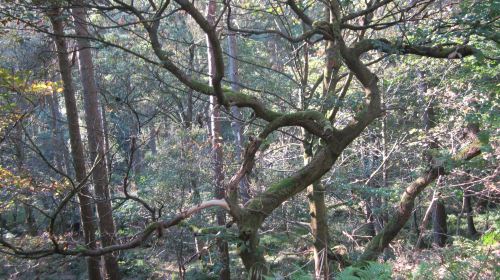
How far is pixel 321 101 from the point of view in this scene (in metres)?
6.18

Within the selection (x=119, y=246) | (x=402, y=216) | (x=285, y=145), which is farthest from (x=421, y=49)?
(x=119, y=246)

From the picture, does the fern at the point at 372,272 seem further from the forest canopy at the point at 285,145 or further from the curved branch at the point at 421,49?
the curved branch at the point at 421,49

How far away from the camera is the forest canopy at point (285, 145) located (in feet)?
14.5

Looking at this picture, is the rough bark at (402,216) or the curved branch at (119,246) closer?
the curved branch at (119,246)

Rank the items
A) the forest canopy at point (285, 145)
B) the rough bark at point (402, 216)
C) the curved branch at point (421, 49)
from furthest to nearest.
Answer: the rough bark at point (402, 216) < the curved branch at point (421, 49) < the forest canopy at point (285, 145)

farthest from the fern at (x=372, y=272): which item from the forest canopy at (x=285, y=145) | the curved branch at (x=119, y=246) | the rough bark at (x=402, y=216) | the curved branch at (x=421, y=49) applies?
the rough bark at (x=402, y=216)

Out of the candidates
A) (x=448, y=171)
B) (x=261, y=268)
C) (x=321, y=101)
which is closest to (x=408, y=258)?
(x=448, y=171)

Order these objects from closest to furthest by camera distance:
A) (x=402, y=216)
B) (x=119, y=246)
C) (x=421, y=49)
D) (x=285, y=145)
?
(x=119, y=246)
(x=421, y=49)
(x=402, y=216)
(x=285, y=145)

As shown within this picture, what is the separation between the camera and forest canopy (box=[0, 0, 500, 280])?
4.42 metres

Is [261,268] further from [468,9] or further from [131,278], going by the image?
[131,278]

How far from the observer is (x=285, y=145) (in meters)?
8.11

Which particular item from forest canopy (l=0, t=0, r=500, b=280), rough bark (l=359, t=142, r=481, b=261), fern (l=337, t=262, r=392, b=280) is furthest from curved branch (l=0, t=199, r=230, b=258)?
rough bark (l=359, t=142, r=481, b=261)

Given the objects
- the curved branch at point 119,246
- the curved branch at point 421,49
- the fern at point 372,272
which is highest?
→ the curved branch at point 421,49

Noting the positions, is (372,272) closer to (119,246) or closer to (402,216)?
(119,246)
